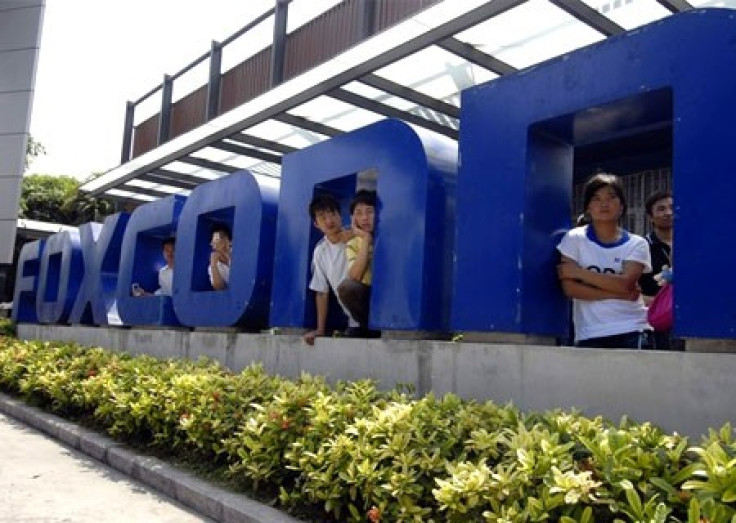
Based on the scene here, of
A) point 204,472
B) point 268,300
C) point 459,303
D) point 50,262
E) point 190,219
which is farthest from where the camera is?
point 50,262

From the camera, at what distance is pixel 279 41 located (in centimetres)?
902

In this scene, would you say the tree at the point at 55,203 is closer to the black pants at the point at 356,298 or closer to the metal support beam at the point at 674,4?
the black pants at the point at 356,298

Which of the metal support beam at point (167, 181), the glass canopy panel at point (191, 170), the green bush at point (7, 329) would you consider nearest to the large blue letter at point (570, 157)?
the glass canopy panel at point (191, 170)

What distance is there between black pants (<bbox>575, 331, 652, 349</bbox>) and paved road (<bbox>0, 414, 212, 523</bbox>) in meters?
2.44

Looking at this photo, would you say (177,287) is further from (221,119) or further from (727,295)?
(727,295)

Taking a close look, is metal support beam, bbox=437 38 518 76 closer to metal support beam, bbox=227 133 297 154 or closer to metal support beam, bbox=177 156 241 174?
metal support beam, bbox=227 133 297 154

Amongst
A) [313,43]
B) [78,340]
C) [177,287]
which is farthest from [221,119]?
[78,340]

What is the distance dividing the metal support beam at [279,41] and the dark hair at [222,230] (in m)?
2.53

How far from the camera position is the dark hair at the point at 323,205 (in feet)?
17.2

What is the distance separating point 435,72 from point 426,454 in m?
4.76

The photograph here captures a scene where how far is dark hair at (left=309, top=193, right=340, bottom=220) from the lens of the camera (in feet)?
17.2

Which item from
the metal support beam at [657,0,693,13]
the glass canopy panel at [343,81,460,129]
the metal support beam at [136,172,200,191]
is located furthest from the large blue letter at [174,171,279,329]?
the metal support beam at [136,172,200,191]

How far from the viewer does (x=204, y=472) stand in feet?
14.8

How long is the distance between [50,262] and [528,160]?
10130mm
